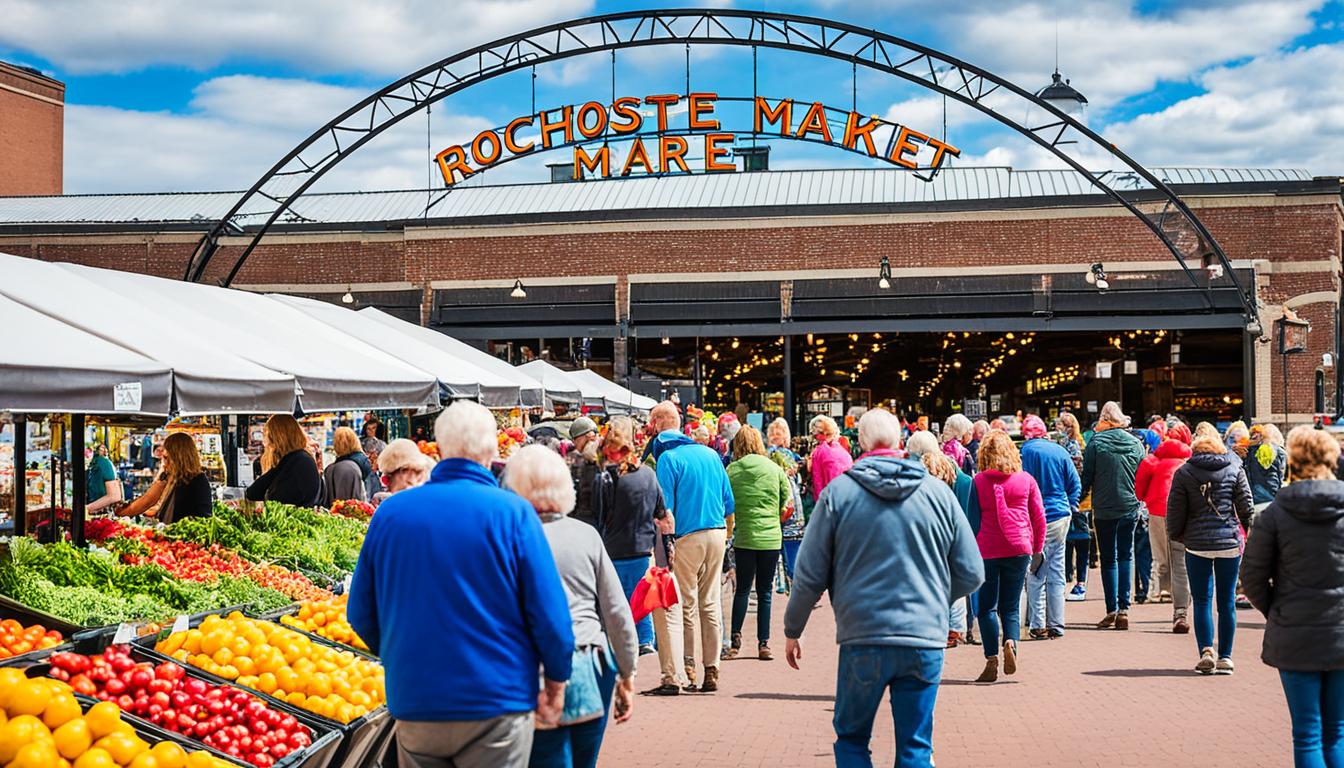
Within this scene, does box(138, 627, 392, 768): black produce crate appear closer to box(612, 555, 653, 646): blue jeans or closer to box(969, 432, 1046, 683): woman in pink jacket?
box(612, 555, 653, 646): blue jeans

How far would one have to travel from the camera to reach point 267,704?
6164 mm

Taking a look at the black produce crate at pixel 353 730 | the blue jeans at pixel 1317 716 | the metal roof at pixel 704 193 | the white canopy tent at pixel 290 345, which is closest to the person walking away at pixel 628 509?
the white canopy tent at pixel 290 345

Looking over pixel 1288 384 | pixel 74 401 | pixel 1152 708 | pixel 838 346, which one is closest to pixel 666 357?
pixel 838 346

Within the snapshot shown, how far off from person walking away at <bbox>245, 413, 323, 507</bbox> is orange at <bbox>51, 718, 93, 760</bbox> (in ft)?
20.6

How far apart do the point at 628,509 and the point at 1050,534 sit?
4385mm

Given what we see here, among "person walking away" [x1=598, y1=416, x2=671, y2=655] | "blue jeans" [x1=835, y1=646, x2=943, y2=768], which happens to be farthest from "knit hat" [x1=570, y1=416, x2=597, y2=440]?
"blue jeans" [x1=835, y1=646, x2=943, y2=768]

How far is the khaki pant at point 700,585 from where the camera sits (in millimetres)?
9617

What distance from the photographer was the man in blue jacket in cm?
412

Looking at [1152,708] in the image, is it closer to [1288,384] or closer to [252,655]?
[252,655]

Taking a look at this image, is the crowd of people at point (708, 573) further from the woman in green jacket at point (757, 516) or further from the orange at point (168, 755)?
the orange at point (168, 755)

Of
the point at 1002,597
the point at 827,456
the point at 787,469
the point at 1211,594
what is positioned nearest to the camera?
the point at 1211,594

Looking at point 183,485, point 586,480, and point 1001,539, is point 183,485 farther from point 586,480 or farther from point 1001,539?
point 1001,539

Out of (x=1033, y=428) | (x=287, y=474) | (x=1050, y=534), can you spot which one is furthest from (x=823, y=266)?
(x=287, y=474)

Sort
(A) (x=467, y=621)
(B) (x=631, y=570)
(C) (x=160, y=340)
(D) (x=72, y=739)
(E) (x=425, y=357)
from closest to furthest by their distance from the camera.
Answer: (A) (x=467, y=621) → (D) (x=72, y=739) → (C) (x=160, y=340) → (B) (x=631, y=570) → (E) (x=425, y=357)
